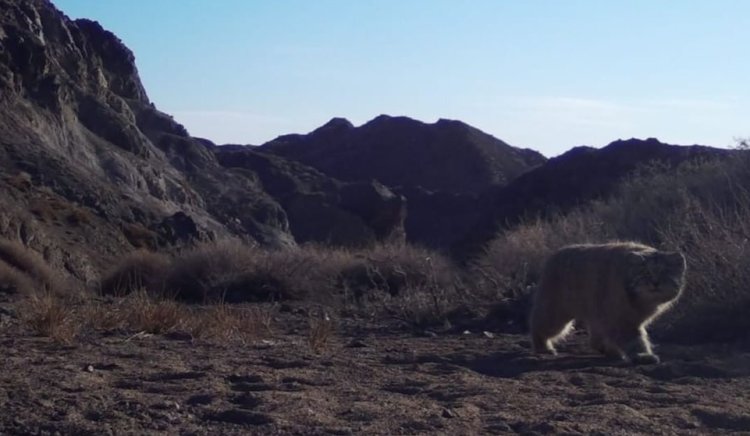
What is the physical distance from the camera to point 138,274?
28094mm

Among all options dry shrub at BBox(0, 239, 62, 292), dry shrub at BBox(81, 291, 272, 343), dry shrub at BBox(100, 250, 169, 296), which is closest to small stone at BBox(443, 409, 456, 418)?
dry shrub at BBox(81, 291, 272, 343)

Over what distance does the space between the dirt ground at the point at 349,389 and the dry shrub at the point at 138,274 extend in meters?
14.3

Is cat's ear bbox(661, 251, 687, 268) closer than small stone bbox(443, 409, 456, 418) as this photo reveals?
No

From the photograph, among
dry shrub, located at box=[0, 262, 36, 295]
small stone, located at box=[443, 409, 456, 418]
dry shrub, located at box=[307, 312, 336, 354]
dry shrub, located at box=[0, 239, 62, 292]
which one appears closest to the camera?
small stone, located at box=[443, 409, 456, 418]

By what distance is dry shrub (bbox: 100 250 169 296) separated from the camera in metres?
27.1

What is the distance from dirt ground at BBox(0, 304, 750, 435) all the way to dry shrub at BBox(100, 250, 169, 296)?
14.3m

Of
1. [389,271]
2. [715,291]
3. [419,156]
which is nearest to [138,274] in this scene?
[389,271]

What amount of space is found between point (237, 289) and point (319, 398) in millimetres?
16787

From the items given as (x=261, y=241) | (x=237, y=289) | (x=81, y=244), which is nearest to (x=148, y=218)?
(x=81, y=244)

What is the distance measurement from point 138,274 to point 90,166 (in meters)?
19.0

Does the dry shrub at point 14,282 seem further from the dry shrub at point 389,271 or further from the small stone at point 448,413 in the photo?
the small stone at point 448,413

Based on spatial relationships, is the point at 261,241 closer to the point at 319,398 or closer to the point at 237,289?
the point at 237,289

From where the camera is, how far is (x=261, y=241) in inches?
2061

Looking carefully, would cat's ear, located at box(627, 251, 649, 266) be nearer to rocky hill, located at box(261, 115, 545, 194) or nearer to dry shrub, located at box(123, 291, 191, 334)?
dry shrub, located at box(123, 291, 191, 334)
